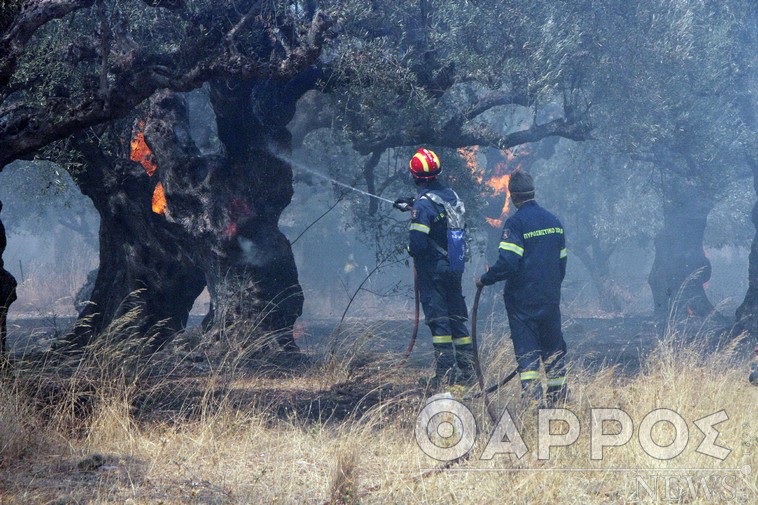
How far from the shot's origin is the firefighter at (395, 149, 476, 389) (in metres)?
6.79

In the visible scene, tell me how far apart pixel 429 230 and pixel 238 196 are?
9.35 feet

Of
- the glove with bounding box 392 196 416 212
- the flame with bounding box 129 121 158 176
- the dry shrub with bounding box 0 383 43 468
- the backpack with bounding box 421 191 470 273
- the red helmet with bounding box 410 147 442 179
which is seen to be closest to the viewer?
the dry shrub with bounding box 0 383 43 468

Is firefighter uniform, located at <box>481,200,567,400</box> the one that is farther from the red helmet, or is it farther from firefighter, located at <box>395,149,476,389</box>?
the red helmet

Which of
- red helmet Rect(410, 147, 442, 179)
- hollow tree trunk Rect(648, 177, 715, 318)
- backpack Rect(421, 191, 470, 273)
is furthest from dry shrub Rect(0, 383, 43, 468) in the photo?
hollow tree trunk Rect(648, 177, 715, 318)

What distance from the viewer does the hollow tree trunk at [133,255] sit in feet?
28.5

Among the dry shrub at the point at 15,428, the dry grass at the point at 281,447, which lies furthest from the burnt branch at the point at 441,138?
the dry shrub at the point at 15,428

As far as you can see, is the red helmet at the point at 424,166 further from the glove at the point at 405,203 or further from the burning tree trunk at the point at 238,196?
the burning tree trunk at the point at 238,196

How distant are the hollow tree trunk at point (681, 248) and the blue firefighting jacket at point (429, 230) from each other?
13.0 metres

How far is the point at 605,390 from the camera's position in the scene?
5.98 metres

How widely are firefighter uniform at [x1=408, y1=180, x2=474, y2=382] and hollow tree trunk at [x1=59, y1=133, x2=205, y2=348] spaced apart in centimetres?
353

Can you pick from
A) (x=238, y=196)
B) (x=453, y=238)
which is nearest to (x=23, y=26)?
(x=238, y=196)

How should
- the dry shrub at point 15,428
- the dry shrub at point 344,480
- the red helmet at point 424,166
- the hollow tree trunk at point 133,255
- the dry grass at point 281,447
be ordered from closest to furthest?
the dry shrub at point 344,480 → the dry grass at point 281,447 → the dry shrub at point 15,428 → the red helmet at point 424,166 → the hollow tree trunk at point 133,255

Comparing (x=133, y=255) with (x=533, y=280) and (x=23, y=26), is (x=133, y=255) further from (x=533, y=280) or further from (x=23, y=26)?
(x=533, y=280)

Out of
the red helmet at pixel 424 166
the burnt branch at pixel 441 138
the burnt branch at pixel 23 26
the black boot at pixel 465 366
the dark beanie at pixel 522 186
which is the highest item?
the burnt branch at pixel 23 26
